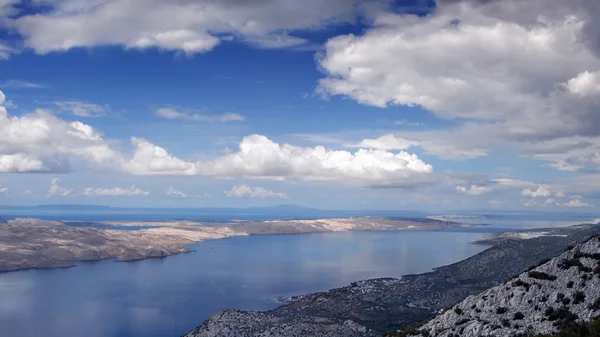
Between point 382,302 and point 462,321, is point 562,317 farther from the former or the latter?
Answer: point 382,302

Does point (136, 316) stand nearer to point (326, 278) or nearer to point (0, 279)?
point (326, 278)

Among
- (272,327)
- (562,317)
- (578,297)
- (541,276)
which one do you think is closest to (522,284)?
(541,276)

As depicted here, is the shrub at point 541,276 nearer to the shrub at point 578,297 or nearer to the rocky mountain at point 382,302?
the shrub at point 578,297

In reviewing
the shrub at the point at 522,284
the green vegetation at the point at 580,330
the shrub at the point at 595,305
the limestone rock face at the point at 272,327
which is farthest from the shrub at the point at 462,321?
the limestone rock face at the point at 272,327

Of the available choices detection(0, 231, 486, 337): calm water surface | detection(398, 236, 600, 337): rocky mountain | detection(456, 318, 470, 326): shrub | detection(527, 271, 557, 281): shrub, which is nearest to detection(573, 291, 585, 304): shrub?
detection(398, 236, 600, 337): rocky mountain

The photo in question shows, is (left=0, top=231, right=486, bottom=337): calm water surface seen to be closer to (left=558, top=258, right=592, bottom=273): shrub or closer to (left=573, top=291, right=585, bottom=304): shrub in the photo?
(left=558, top=258, right=592, bottom=273): shrub

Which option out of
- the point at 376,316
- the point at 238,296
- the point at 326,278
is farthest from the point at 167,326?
the point at 326,278
